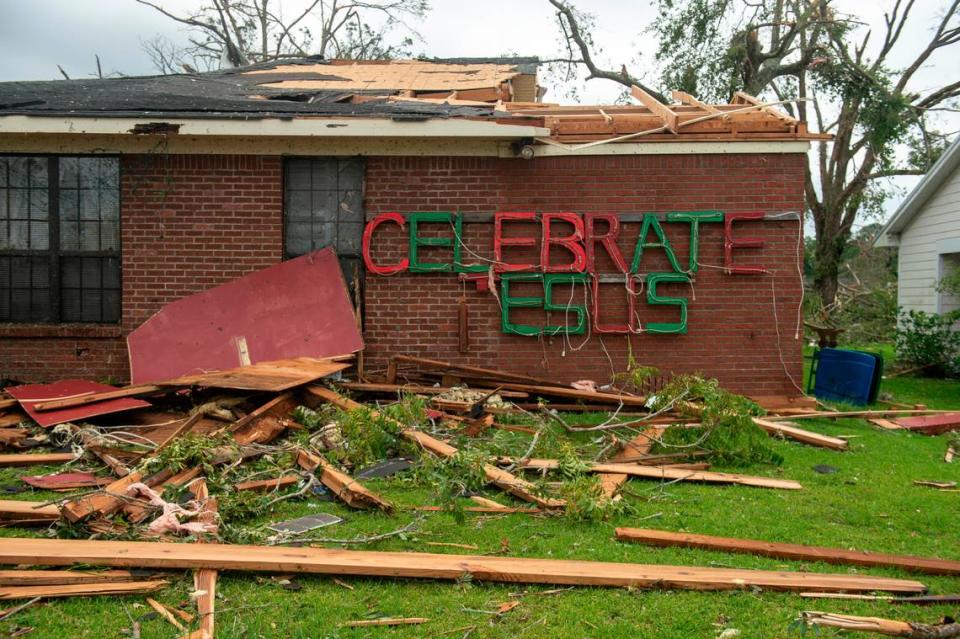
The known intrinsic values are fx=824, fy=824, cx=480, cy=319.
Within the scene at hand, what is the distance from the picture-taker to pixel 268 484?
6359 millimetres

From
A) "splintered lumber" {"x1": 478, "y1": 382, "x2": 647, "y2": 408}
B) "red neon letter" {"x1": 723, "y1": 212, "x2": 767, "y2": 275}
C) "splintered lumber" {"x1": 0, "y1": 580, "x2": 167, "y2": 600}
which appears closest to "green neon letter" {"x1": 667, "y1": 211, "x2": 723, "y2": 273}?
"red neon letter" {"x1": 723, "y1": 212, "x2": 767, "y2": 275}

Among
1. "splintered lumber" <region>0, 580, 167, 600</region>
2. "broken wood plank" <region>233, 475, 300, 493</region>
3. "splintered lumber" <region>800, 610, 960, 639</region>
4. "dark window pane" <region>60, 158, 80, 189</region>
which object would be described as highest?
"dark window pane" <region>60, 158, 80, 189</region>

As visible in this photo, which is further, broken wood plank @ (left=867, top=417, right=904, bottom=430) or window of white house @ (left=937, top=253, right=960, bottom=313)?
window of white house @ (left=937, top=253, right=960, bottom=313)

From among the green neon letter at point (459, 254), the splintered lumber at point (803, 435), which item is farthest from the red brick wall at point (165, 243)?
the splintered lumber at point (803, 435)

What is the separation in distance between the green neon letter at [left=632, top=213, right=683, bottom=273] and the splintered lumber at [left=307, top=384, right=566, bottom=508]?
12.8 ft

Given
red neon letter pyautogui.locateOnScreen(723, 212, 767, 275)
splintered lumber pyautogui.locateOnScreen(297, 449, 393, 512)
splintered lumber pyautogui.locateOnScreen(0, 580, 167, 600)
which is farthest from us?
red neon letter pyautogui.locateOnScreen(723, 212, 767, 275)

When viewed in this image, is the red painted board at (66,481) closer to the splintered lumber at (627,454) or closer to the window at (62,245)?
the splintered lumber at (627,454)

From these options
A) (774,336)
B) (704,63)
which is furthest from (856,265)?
(774,336)

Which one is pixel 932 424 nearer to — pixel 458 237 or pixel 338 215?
pixel 458 237

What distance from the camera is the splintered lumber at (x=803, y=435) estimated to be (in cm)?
823

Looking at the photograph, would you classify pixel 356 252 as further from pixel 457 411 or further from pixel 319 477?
pixel 319 477

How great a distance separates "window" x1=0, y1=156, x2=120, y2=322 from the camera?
33.8ft

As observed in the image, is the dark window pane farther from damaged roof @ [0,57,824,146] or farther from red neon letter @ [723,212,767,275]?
red neon letter @ [723,212,767,275]

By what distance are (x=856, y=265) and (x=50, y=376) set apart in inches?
1302
